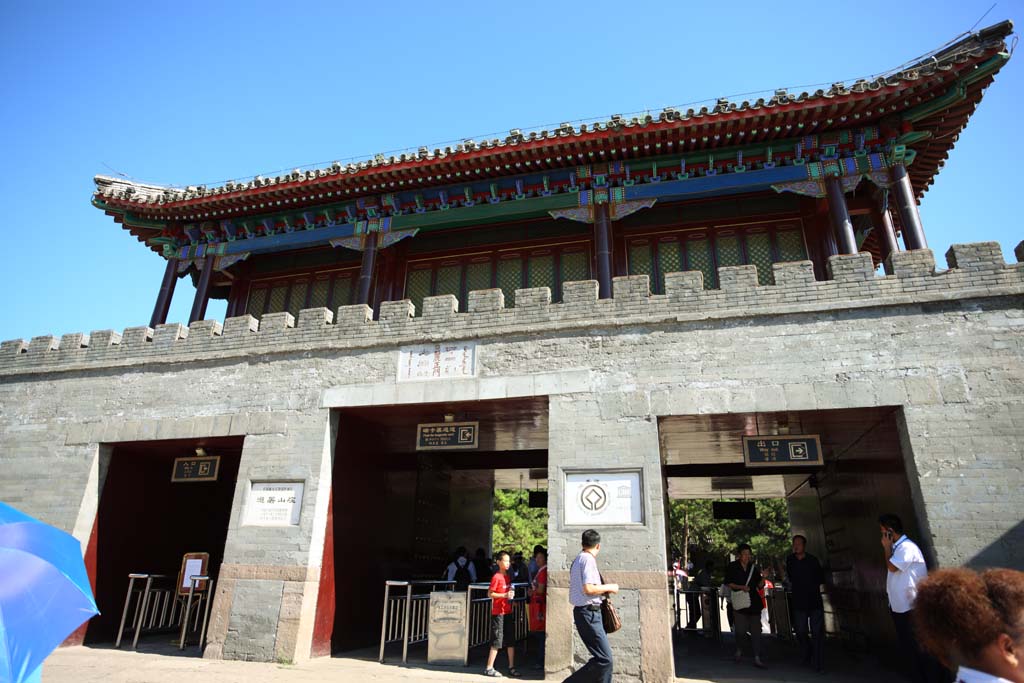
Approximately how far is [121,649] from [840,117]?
14275 millimetres

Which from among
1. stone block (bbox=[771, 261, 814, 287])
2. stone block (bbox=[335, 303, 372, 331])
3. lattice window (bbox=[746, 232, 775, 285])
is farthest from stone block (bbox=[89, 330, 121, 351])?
lattice window (bbox=[746, 232, 775, 285])

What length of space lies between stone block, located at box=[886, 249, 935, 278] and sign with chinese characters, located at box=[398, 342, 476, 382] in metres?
5.76

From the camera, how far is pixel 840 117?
10055 mm

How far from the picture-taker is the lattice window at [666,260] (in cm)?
1153

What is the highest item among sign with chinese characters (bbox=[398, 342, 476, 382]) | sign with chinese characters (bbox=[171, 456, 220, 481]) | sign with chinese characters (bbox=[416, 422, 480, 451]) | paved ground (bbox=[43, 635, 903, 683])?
sign with chinese characters (bbox=[398, 342, 476, 382])

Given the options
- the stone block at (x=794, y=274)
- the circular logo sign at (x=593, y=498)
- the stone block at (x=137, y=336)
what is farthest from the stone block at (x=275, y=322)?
the stone block at (x=794, y=274)

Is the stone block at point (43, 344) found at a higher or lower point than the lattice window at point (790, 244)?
lower

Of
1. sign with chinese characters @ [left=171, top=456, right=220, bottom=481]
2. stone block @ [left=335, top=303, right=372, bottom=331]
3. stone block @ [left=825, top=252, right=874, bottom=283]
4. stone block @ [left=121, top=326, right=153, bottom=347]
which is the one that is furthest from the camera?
stone block @ [left=121, top=326, right=153, bottom=347]

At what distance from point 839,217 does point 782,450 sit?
4.42m

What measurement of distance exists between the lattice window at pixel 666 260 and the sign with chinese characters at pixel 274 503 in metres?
7.12

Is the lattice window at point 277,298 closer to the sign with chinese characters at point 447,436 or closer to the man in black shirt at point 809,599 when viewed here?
the sign with chinese characters at point 447,436

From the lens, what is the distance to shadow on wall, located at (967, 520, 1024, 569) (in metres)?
6.55

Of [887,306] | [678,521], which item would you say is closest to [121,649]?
[887,306]

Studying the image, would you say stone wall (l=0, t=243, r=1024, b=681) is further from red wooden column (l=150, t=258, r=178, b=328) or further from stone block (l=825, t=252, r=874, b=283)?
red wooden column (l=150, t=258, r=178, b=328)
